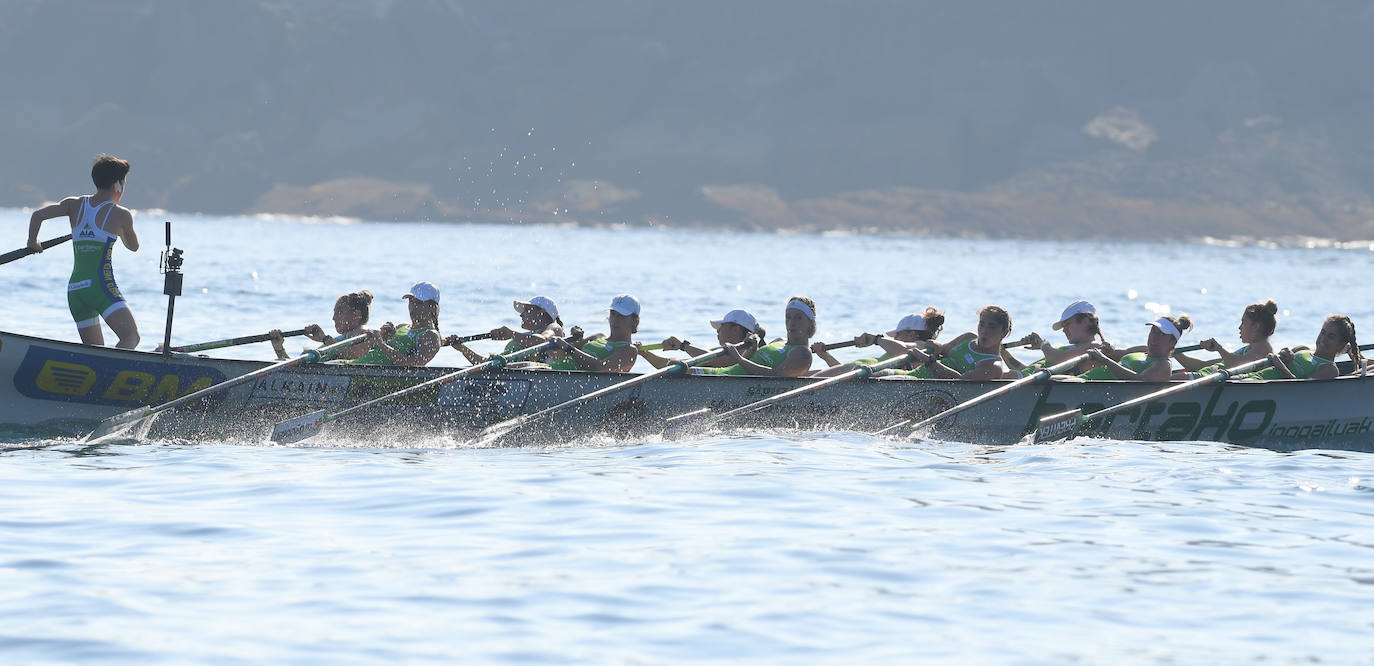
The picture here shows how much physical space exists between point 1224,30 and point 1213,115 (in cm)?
1887

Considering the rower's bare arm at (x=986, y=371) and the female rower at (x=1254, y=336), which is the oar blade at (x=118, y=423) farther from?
the female rower at (x=1254, y=336)

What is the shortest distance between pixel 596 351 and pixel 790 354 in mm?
1866

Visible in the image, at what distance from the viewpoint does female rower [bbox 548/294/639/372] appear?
15.1 metres

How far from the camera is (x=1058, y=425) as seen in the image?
1462 cm

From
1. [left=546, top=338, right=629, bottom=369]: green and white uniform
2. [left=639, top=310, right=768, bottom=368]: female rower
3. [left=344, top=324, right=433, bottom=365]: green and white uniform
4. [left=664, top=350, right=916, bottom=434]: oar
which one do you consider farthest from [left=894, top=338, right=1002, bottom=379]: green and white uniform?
[left=344, top=324, right=433, bottom=365]: green and white uniform

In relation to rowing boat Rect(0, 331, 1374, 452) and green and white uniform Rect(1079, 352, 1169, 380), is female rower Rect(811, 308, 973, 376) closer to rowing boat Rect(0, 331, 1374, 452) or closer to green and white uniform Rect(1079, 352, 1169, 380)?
rowing boat Rect(0, 331, 1374, 452)

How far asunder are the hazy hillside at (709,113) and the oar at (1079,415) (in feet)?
447

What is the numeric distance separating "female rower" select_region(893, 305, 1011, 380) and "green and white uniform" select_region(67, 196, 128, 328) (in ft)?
24.1

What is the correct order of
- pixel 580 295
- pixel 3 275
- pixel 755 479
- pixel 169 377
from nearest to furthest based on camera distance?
pixel 755 479
pixel 169 377
pixel 3 275
pixel 580 295

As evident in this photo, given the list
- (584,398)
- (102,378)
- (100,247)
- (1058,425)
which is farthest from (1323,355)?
(100,247)

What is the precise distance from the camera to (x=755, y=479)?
486 inches

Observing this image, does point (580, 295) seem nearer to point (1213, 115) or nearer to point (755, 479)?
point (755, 479)

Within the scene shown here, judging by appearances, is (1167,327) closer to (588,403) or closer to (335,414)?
(588,403)

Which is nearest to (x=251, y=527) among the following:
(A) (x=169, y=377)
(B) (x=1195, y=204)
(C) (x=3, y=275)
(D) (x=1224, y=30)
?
(A) (x=169, y=377)
